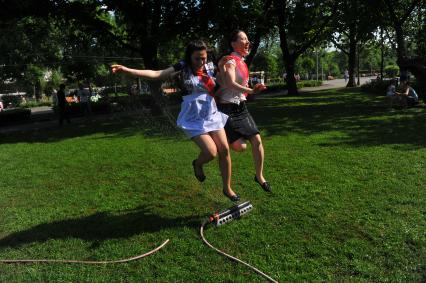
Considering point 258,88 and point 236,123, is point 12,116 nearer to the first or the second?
point 236,123

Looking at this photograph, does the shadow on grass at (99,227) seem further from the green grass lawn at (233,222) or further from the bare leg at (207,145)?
the bare leg at (207,145)

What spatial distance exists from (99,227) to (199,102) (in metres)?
1.99

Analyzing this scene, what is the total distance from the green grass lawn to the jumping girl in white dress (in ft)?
3.27

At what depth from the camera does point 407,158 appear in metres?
8.12

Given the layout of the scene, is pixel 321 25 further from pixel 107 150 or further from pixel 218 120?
pixel 218 120

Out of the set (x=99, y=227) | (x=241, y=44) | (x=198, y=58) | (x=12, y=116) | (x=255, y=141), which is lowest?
(x=99, y=227)

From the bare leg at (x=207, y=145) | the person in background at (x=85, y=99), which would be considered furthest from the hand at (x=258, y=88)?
the person in background at (x=85, y=99)

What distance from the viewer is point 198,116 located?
5.28m

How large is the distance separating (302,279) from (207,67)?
9.18 ft

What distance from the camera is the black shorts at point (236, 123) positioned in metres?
5.62

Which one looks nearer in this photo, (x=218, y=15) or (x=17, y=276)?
(x=17, y=276)

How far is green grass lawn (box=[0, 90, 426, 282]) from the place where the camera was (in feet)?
13.6

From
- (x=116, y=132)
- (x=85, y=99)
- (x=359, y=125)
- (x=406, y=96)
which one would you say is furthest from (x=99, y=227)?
(x=85, y=99)

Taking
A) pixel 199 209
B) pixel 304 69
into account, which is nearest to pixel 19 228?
pixel 199 209
